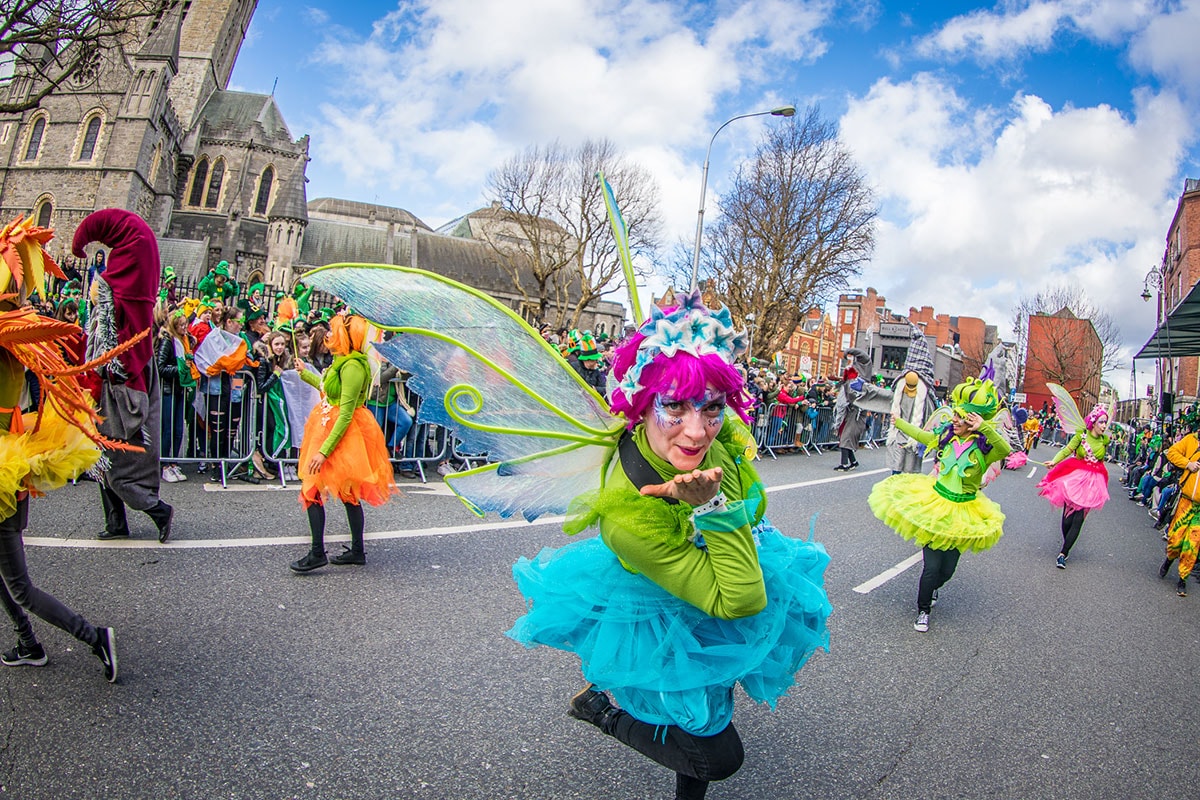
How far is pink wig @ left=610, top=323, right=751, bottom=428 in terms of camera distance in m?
1.96

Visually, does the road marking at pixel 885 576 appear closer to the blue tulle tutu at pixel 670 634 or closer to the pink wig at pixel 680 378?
the blue tulle tutu at pixel 670 634

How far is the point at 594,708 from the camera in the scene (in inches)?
95.9

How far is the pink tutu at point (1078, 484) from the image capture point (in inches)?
293

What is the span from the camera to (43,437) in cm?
293

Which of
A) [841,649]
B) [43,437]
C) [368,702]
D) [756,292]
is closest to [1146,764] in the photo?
[841,649]

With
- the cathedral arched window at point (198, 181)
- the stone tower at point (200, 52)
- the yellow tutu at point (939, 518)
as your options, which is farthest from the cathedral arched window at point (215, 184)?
the yellow tutu at point (939, 518)

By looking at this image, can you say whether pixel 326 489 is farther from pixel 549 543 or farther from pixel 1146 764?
pixel 1146 764

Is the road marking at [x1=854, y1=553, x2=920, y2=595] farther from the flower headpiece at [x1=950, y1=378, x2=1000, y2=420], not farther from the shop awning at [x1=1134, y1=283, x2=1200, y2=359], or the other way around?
the shop awning at [x1=1134, y1=283, x2=1200, y2=359]

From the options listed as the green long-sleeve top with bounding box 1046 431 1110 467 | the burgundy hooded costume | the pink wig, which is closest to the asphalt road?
the burgundy hooded costume

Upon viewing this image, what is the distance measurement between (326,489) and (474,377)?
2.65 metres

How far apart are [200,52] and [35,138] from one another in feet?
53.7

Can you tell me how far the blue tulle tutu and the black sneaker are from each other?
91.6 inches

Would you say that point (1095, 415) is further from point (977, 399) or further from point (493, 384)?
point (493, 384)

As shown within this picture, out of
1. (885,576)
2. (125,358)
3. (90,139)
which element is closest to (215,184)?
(90,139)
